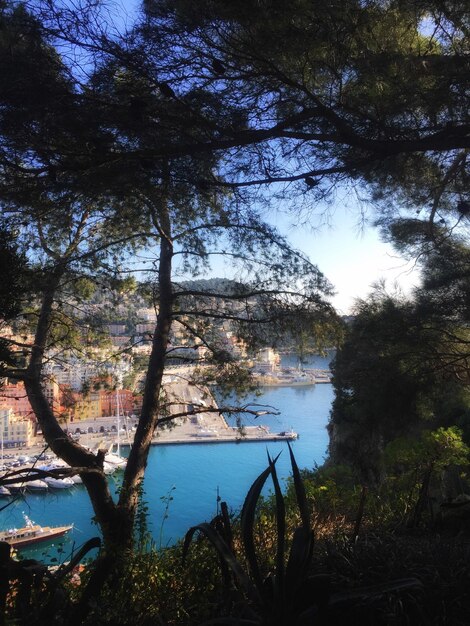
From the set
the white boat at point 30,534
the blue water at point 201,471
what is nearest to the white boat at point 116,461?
the blue water at point 201,471

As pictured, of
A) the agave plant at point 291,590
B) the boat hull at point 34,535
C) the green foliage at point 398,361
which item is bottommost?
the boat hull at point 34,535

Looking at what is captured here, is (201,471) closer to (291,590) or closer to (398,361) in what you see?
(398,361)

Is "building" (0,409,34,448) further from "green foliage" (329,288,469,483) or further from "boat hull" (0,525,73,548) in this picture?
"green foliage" (329,288,469,483)

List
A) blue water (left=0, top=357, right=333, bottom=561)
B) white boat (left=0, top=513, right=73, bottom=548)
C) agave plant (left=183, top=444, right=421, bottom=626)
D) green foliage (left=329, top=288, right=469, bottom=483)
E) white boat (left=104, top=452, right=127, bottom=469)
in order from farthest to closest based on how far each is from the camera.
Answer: blue water (left=0, top=357, right=333, bottom=561) < white boat (left=104, top=452, right=127, bottom=469) < white boat (left=0, top=513, right=73, bottom=548) < green foliage (left=329, top=288, right=469, bottom=483) < agave plant (left=183, top=444, right=421, bottom=626)

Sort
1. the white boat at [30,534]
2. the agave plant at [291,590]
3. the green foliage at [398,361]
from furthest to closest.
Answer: the white boat at [30,534], the green foliage at [398,361], the agave plant at [291,590]

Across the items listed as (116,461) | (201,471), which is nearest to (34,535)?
(116,461)

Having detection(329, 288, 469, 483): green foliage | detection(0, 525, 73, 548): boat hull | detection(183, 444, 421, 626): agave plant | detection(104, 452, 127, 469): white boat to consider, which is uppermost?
detection(329, 288, 469, 483): green foliage

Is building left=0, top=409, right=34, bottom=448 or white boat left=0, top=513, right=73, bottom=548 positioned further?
building left=0, top=409, right=34, bottom=448

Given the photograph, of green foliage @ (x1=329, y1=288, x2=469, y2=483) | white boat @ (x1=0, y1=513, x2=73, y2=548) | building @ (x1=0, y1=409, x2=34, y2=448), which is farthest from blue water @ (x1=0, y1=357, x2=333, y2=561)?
green foliage @ (x1=329, y1=288, x2=469, y2=483)

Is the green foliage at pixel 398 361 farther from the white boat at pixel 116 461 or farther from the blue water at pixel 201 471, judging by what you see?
the white boat at pixel 116 461

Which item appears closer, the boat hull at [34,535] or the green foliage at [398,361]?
the green foliage at [398,361]

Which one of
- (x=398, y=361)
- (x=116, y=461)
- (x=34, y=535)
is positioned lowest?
(x=34, y=535)

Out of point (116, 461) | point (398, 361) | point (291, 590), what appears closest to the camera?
point (291, 590)

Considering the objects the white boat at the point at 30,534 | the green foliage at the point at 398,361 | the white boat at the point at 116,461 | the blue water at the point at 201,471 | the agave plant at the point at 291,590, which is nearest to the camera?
the agave plant at the point at 291,590
